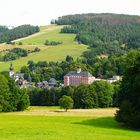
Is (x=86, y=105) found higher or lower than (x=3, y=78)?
lower

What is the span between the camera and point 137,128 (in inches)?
2251

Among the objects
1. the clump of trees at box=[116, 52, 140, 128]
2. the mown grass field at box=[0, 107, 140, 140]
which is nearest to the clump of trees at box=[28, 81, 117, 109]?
the clump of trees at box=[116, 52, 140, 128]

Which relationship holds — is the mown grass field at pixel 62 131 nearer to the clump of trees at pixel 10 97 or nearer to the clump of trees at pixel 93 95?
the clump of trees at pixel 10 97

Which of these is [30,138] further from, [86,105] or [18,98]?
[86,105]

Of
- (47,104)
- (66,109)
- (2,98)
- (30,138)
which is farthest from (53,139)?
(47,104)

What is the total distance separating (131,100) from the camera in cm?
6025

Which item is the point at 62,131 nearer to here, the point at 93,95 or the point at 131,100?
the point at 131,100

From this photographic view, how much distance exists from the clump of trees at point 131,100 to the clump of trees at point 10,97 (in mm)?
46491

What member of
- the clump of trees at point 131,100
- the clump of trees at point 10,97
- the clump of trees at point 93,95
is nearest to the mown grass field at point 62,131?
the clump of trees at point 131,100

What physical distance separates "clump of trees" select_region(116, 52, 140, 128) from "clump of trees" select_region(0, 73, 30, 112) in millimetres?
46491

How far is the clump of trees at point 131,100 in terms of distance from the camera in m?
57.6

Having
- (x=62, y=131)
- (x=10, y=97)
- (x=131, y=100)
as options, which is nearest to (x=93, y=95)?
(x=10, y=97)

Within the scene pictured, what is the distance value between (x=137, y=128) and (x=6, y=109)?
5432 cm

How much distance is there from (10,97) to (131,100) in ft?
176
